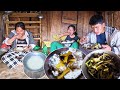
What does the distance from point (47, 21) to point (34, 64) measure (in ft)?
1.56

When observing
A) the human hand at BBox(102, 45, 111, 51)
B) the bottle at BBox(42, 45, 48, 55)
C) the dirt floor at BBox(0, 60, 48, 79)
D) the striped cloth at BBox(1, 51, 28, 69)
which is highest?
the human hand at BBox(102, 45, 111, 51)

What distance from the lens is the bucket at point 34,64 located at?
3.10 meters

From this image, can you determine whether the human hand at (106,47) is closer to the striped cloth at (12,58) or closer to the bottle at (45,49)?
the bottle at (45,49)

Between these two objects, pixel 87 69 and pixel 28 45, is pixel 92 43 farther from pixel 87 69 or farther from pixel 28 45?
pixel 28 45

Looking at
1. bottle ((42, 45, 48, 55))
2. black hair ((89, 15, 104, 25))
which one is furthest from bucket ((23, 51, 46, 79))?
black hair ((89, 15, 104, 25))

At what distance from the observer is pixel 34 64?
3.12 m

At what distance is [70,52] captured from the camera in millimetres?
3150

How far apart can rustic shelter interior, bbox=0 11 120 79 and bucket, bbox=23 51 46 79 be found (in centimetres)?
9

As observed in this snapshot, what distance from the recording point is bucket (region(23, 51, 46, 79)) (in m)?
3.10

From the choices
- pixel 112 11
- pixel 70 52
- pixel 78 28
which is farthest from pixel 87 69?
pixel 112 11

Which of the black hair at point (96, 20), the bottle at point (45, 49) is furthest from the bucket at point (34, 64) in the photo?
the black hair at point (96, 20)

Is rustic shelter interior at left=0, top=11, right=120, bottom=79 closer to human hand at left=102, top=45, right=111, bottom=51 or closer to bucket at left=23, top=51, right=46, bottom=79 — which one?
bucket at left=23, top=51, right=46, bottom=79

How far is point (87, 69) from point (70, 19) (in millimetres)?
555

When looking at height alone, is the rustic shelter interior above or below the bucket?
above
